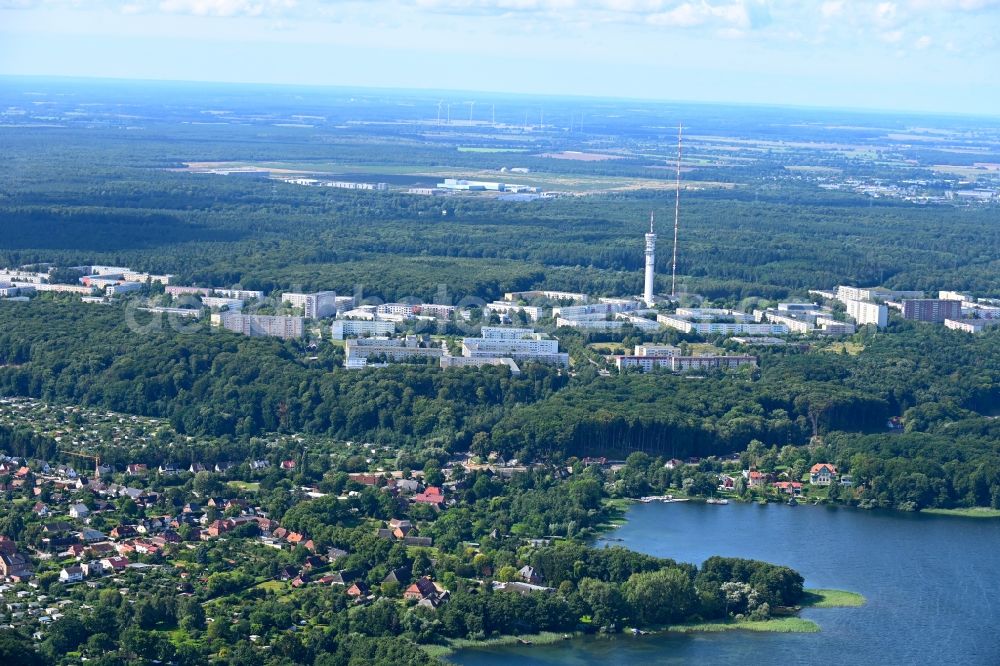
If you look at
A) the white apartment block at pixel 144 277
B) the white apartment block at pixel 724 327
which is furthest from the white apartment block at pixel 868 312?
the white apartment block at pixel 144 277

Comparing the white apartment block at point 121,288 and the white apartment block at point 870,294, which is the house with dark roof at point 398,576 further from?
the white apartment block at point 870,294

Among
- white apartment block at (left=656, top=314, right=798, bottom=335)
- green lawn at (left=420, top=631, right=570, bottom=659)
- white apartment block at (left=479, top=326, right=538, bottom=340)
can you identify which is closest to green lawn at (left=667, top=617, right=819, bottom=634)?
green lawn at (left=420, top=631, right=570, bottom=659)

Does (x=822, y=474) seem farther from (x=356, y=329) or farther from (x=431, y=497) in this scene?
(x=356, y=329)

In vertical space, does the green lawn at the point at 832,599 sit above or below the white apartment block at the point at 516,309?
above

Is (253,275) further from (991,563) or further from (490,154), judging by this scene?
(490,154)

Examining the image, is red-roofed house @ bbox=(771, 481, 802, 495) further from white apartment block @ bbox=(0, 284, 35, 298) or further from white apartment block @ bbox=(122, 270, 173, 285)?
white apartment block @ bbox=(122, 270, 173, 285)

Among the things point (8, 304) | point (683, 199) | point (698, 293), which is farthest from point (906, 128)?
point (8, 304)
